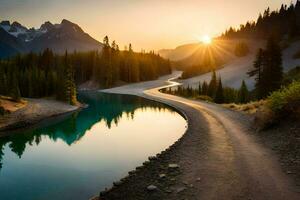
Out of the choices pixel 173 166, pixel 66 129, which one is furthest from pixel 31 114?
pixel 173 166

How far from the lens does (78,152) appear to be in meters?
31.3

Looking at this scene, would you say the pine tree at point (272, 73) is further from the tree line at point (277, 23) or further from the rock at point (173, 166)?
the tree line at point (277, 23)

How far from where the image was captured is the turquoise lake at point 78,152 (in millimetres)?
20578

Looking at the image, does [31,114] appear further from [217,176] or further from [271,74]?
[271,74]

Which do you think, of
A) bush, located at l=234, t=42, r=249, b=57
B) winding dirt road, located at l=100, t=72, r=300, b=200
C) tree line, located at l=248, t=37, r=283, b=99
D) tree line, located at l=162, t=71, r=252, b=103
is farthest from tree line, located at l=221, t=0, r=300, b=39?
winding dirt road, located at l=100, t=72, r=300, b=200

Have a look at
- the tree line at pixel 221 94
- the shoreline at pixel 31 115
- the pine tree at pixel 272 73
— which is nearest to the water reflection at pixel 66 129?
the shoreline at pixel 31 115

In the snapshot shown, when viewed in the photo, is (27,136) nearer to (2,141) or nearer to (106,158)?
(2,141)

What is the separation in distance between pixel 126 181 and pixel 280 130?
36.8 feet

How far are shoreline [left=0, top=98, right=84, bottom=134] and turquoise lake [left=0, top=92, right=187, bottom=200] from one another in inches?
71.8

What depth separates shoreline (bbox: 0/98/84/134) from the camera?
141 ft

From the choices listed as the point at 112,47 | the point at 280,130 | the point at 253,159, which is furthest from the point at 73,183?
the point at 112,47

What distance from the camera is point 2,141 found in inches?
1438

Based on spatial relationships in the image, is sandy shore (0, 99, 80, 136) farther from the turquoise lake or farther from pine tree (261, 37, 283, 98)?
pine tree (261, 37, 283, 98)

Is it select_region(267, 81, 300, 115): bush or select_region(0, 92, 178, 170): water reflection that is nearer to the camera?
select_region(267, 81, 300, 115): bush
